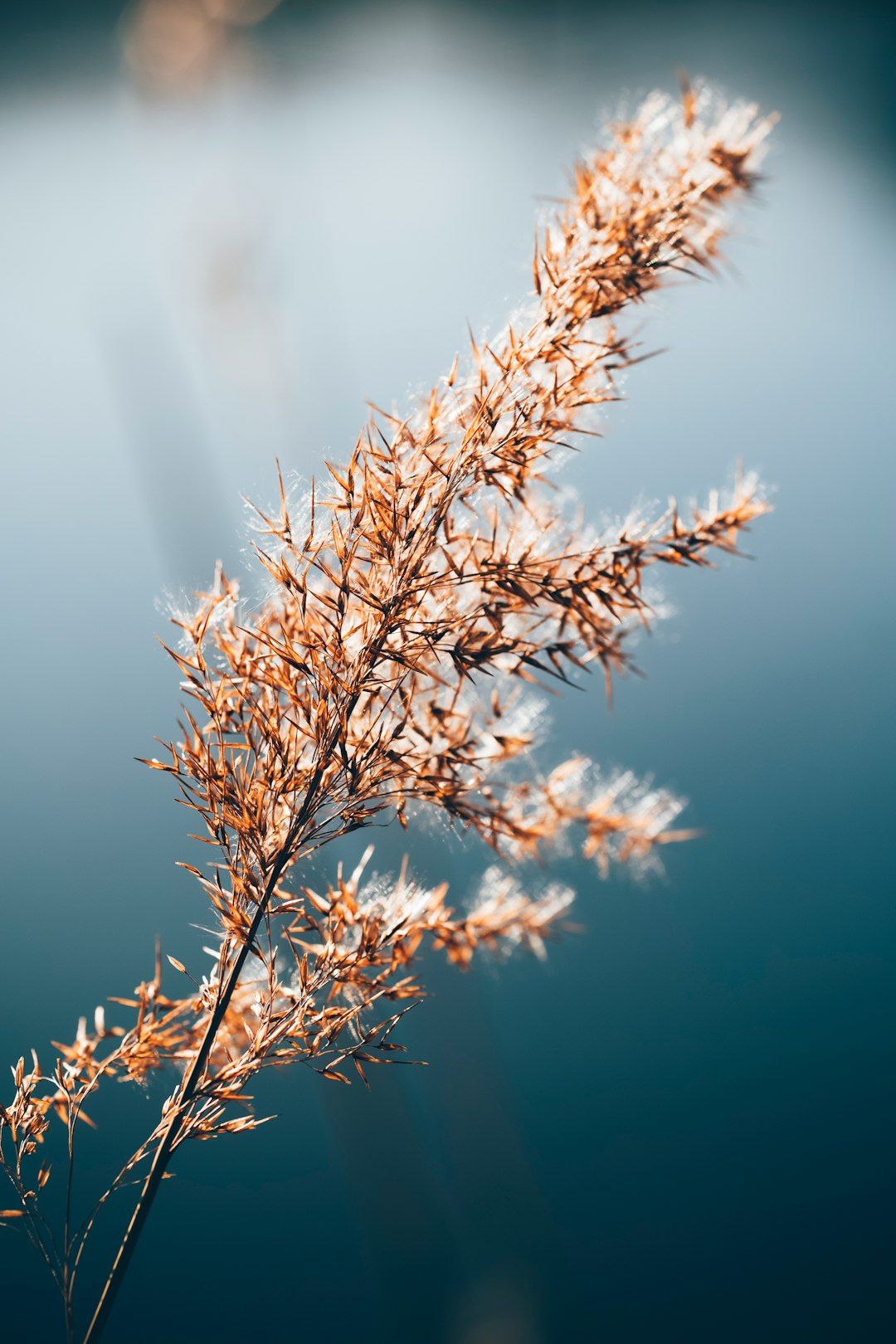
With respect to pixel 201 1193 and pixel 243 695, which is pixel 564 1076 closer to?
pixel 201 1193

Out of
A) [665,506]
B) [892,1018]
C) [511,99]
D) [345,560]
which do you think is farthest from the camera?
[511,99]

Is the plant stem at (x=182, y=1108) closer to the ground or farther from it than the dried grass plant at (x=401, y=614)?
closer to the ground

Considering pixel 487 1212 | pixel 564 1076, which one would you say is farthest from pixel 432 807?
pixel 487 1212

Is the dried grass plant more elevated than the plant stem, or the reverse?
the dried grass plant

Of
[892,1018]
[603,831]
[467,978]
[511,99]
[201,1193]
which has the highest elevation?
[511,99]

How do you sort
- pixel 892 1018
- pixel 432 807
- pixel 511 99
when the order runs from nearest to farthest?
pixel 432 807
pixel 892 1018
pixel 511 99

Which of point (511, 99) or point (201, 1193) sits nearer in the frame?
point (201, 1193)

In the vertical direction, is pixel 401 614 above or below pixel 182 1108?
above

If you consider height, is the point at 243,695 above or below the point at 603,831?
above
